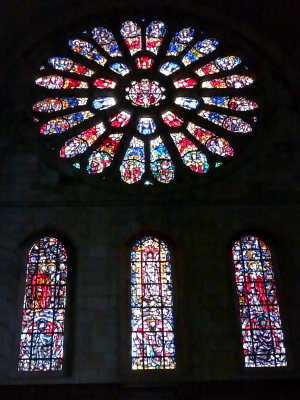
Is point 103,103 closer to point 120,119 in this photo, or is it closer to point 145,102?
point 120,119

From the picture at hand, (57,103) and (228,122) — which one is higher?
(57,103)

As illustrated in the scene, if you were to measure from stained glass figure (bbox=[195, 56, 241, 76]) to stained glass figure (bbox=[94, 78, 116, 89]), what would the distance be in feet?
6.66

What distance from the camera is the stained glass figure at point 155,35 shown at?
18078mm

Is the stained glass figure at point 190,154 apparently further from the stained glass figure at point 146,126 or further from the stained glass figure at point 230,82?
the stained glass figure at point 230,82

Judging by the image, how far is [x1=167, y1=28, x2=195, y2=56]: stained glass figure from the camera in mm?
17969

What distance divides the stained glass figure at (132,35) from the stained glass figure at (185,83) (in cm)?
137

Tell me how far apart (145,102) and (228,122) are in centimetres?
198

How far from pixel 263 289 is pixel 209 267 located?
1.14 m

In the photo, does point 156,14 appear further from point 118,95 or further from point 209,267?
point 209,267

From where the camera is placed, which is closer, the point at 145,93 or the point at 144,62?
the point at 145,93

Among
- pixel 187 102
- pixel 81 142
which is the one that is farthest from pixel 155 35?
pixel 81 142

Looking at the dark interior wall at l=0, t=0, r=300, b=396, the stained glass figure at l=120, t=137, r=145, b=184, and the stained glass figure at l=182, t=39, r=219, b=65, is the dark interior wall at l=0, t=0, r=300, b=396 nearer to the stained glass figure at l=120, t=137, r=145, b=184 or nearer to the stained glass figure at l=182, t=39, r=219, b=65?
the stained glass figure at l=120, t=137, r=145, b=184

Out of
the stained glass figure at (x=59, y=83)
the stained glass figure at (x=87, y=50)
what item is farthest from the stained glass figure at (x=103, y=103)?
the stained glass figure at (x=87, y=50)

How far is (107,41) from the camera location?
18.1 meters
